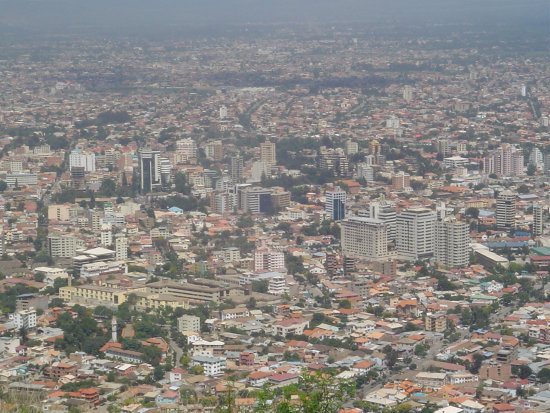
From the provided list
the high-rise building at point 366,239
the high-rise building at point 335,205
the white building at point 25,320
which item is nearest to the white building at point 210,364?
the white building at point 25,320

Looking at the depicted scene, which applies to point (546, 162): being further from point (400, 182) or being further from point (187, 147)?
point (187, 147)

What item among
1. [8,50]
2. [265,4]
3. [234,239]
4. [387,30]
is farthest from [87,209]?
[265,4]

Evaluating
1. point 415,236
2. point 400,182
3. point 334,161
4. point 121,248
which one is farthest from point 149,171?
point 415,236

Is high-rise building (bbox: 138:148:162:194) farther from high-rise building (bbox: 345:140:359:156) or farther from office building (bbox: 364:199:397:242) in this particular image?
office building (bbox: 364:199:397:242)

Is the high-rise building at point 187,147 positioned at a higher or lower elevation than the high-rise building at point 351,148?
higher

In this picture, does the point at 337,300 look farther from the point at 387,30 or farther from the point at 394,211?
the point at 387,30

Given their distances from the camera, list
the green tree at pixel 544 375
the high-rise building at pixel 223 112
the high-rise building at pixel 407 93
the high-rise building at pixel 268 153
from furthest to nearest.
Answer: the high-rise building at pixel 407 93 → the high-rise building at pixel 223 112 → the high-rise building at pixel 268 153 → the green tree at pixel 544 375

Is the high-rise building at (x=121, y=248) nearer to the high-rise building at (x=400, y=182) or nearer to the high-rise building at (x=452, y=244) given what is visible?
the high-rise building at (x=452, y=244)
